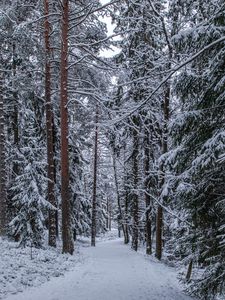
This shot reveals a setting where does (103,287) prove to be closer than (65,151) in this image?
Yes

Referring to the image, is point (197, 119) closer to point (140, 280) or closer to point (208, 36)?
point (208, 36)

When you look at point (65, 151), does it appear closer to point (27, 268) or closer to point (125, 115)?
point (27, 268)

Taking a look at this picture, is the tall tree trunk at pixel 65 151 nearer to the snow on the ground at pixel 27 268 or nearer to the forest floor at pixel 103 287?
the snow on the ground at pixel 27 268

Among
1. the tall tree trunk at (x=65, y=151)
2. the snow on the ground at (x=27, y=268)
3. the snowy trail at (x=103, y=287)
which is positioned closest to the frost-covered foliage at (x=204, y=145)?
the snowy trail at (x=103, y=287)

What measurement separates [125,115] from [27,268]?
6.93m

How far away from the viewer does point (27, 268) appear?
10.6 m

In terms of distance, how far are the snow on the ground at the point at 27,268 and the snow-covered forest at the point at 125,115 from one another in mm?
46

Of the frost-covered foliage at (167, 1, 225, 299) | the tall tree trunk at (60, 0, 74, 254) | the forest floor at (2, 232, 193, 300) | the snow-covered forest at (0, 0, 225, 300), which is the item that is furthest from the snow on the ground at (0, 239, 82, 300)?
the frost-covered foliage at (167, 1, 225, 299)

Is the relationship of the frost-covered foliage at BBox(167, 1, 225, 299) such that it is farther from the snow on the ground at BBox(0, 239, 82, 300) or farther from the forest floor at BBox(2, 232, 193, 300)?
the snow on the ground at BBox(0, 239, 82, 300)

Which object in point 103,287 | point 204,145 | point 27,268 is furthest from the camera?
point 27,268

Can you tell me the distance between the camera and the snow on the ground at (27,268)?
350 inches

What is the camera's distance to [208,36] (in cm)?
720

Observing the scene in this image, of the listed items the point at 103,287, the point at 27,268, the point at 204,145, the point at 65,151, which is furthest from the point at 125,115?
the point at 65,151

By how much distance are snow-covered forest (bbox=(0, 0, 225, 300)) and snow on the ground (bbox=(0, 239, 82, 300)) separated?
5 cm
